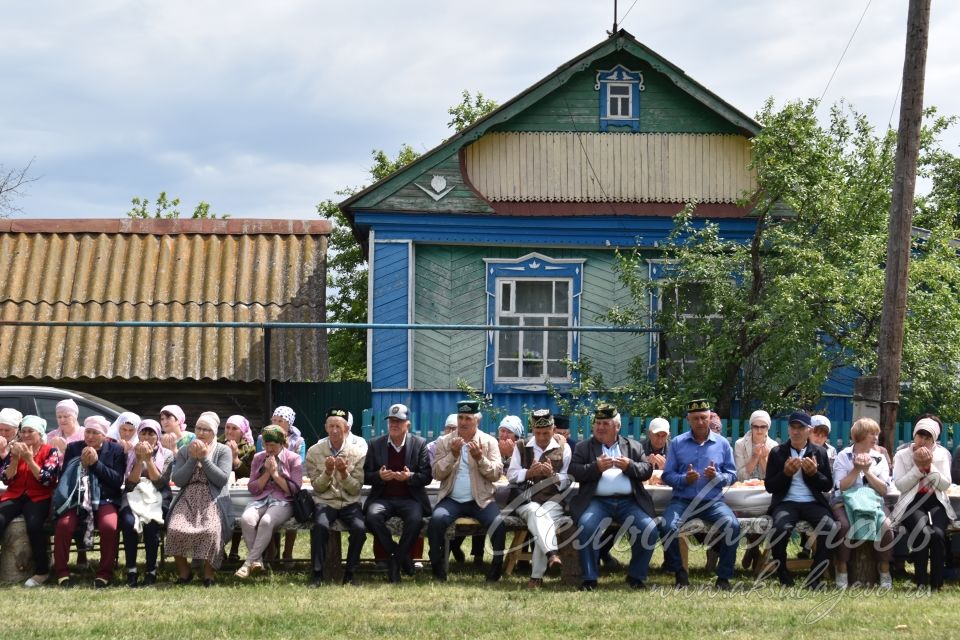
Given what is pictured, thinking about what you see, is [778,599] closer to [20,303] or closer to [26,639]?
[26,639]

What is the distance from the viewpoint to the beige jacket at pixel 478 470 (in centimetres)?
938

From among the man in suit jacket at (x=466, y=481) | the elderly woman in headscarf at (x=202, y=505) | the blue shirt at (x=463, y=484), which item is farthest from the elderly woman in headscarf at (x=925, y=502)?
the elderly woman in headscarf at (x=202, y=505)

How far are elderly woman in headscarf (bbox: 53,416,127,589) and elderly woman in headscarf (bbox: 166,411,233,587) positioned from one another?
46 cm

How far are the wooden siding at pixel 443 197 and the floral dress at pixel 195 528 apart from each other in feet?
24.4

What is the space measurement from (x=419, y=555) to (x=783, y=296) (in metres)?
5.47

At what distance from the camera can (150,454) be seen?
30.3 feet

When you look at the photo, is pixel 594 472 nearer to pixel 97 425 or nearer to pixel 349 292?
pixel 97 425

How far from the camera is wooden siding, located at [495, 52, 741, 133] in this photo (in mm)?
16422

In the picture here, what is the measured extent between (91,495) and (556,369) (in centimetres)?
813

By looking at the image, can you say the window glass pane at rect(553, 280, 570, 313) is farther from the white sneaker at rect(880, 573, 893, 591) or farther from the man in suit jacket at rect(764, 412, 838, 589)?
the white sneaker at rect(880, 573, 893, 591)

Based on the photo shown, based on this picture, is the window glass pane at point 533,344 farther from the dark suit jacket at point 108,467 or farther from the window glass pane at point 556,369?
the dark suit jacket at point 108,467

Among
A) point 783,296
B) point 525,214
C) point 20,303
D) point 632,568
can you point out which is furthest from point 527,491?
point 20,303

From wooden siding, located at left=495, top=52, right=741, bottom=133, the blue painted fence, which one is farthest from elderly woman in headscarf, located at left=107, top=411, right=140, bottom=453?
wooden siding, located at left=495, top=52, right=741, bottom=133

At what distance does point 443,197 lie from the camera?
16078 mm
